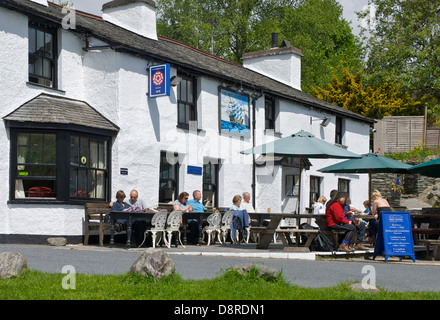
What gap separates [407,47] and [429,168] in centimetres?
2045

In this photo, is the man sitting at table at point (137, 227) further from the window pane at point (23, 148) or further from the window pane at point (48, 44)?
the window pane at point (48, 44)

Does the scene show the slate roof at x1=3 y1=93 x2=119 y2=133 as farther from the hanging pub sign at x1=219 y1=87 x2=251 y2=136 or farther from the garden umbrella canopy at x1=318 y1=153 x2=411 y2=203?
the garden umbrella canopy at x1=318 y1=153 x2=411 y2=203

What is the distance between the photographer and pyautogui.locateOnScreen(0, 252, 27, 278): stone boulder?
338 inches

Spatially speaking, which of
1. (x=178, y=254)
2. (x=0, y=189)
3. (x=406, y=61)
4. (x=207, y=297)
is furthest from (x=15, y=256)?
(x=406, y=61)

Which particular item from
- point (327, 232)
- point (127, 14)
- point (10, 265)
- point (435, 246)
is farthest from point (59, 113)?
point (435, 246)

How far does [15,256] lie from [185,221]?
9251 millimetres

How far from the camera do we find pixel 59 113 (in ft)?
56.7

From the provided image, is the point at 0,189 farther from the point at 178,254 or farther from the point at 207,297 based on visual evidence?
the point at 207,297

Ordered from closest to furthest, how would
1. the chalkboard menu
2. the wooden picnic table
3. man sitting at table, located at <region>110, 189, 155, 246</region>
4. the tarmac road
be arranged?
the tarmac road
the chalkboard menu
the wooden picnic table
man sitting at table, located at <region>110, 189, 155, 246</region>

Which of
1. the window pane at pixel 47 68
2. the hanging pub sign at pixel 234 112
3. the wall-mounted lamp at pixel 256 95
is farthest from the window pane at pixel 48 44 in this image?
the wall-mounted lamp at pixel 256 95

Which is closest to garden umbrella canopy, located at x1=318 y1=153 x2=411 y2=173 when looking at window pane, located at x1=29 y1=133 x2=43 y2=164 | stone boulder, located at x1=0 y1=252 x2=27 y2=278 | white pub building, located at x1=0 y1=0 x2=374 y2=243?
white pub building, located at x1=0 y1=0 x2=374 y2=243

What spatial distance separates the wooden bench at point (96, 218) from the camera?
17031mm

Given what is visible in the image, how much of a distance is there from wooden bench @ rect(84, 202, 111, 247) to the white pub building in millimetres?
339

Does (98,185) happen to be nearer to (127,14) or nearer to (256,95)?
(127,14)
